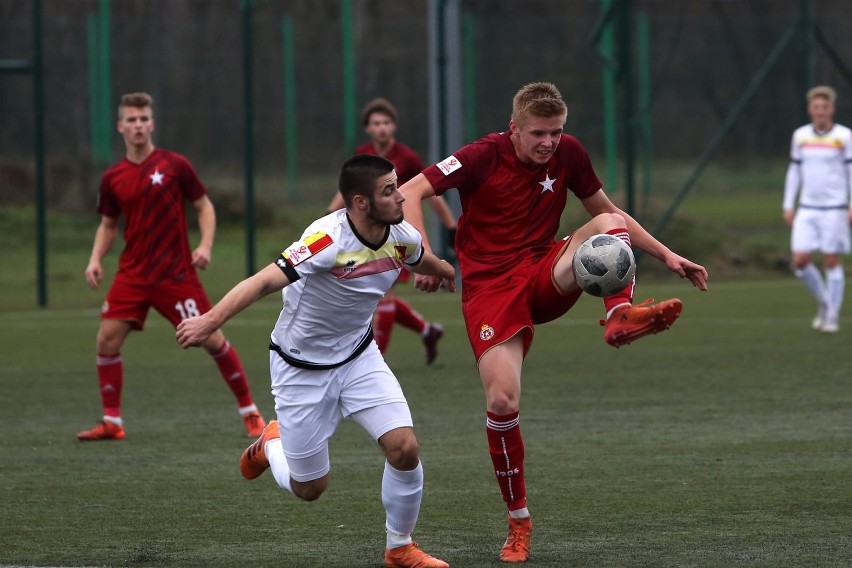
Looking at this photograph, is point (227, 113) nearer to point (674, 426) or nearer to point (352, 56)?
point (352, 56)

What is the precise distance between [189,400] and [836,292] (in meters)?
6.15

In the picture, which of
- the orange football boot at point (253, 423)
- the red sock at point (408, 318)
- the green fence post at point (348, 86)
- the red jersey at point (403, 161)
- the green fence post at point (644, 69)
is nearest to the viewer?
the orange football boot at point (253, 423)

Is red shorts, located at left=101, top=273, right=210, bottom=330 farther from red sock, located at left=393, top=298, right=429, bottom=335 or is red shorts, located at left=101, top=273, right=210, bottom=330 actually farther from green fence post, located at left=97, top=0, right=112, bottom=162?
green fence post, located at left=97, top=0, right=112, bottom=162

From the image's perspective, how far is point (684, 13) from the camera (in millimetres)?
21750

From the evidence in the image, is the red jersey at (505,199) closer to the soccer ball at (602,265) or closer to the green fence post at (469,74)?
the soccer ball at (602,265)

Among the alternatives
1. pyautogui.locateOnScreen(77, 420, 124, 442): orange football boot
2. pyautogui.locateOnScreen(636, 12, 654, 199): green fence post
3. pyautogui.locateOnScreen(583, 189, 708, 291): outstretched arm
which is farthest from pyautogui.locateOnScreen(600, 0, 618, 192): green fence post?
pyautogui.locateOnScreen(583, 189, 708, 291): outstretched arm

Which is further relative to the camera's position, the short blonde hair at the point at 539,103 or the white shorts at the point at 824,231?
the white shorts at the point at 824,231

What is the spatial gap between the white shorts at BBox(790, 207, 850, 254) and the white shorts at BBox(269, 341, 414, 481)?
8.46m

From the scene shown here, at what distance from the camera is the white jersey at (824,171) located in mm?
13570

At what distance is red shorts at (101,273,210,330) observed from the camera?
29.1ft

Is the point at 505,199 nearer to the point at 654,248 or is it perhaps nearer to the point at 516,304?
the point at 516,304

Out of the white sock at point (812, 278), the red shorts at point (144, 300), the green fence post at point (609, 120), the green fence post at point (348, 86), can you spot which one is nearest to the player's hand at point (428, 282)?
the red shorts at point (144, 300)

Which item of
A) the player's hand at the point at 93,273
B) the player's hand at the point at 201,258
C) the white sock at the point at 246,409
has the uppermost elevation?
the player's hand at the point at 201,258

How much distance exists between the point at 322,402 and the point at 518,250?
1159mm
